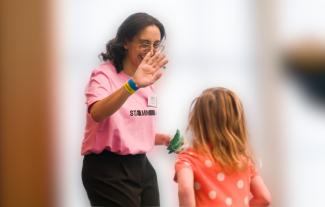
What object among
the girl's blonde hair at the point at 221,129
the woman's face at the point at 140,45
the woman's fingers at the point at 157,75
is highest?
the woman's face at the point at 140,45

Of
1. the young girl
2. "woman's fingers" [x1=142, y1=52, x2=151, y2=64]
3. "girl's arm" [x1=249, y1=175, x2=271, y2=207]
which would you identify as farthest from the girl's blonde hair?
"woman's fingers" [x1=142, y1=52, x2=151, y2=64]

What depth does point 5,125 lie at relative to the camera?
152 cm

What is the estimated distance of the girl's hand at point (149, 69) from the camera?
4.23 feet

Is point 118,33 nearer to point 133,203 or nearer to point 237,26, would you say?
point 237,26

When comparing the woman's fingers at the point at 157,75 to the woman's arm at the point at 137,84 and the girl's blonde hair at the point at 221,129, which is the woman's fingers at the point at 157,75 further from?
the girl's blonde hair at the point at 221,129

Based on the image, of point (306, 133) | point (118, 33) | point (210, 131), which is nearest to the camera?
point (210, 131)

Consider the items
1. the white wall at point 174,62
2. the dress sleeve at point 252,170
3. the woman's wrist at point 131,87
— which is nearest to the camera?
the woman's wrist at point 131,87

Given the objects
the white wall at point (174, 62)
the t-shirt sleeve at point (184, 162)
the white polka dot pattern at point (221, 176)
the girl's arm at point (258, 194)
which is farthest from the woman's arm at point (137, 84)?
the girl's arm at point (258, 194)

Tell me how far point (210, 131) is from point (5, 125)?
2.54ft

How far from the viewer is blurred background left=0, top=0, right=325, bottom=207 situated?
4.95ft

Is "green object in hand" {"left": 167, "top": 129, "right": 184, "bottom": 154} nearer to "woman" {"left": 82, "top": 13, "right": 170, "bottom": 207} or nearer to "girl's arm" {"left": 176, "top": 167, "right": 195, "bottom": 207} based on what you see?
"woman" {"left": 82, "top": 13, "right": 170, "bottom": 207}

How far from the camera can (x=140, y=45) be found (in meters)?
1.39

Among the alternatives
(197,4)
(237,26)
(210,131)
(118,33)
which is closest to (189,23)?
(197,4)

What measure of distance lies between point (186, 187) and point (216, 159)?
0.44 ft
